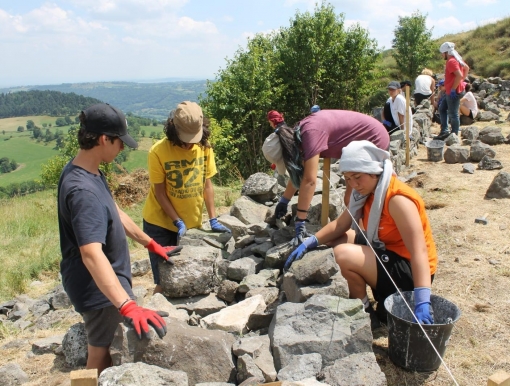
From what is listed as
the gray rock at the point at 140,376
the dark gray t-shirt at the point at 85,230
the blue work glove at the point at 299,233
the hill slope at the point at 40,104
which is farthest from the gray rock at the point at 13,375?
the hill slope at the point at 40,104

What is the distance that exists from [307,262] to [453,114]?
26.6 ft

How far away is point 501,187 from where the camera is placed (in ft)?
22.6

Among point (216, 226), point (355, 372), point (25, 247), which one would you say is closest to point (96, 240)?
point (355, 372)

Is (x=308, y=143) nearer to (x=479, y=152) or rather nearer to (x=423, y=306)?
(x=423, y=306)

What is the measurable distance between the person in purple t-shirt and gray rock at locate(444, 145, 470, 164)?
5438mm

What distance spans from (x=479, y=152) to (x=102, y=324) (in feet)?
28.1

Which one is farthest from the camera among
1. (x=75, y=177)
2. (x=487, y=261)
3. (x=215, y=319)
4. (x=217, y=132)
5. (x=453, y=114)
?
(x=217, y=132)

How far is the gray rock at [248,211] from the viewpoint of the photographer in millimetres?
5653

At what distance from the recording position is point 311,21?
75.0 ft

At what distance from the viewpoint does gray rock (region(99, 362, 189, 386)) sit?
233 cm

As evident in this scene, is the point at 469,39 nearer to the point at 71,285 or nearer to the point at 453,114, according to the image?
the point at 453,114

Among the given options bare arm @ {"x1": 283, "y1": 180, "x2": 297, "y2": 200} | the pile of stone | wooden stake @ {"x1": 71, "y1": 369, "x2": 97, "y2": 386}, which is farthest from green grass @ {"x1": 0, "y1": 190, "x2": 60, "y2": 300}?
wooden stake @ {"x1": 71, "y1": 369, "x2": 97, "y2": 386}

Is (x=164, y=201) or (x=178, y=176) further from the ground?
(x=178, y=176)

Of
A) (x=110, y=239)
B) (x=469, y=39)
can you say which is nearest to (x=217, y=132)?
(x=110, y=239)
